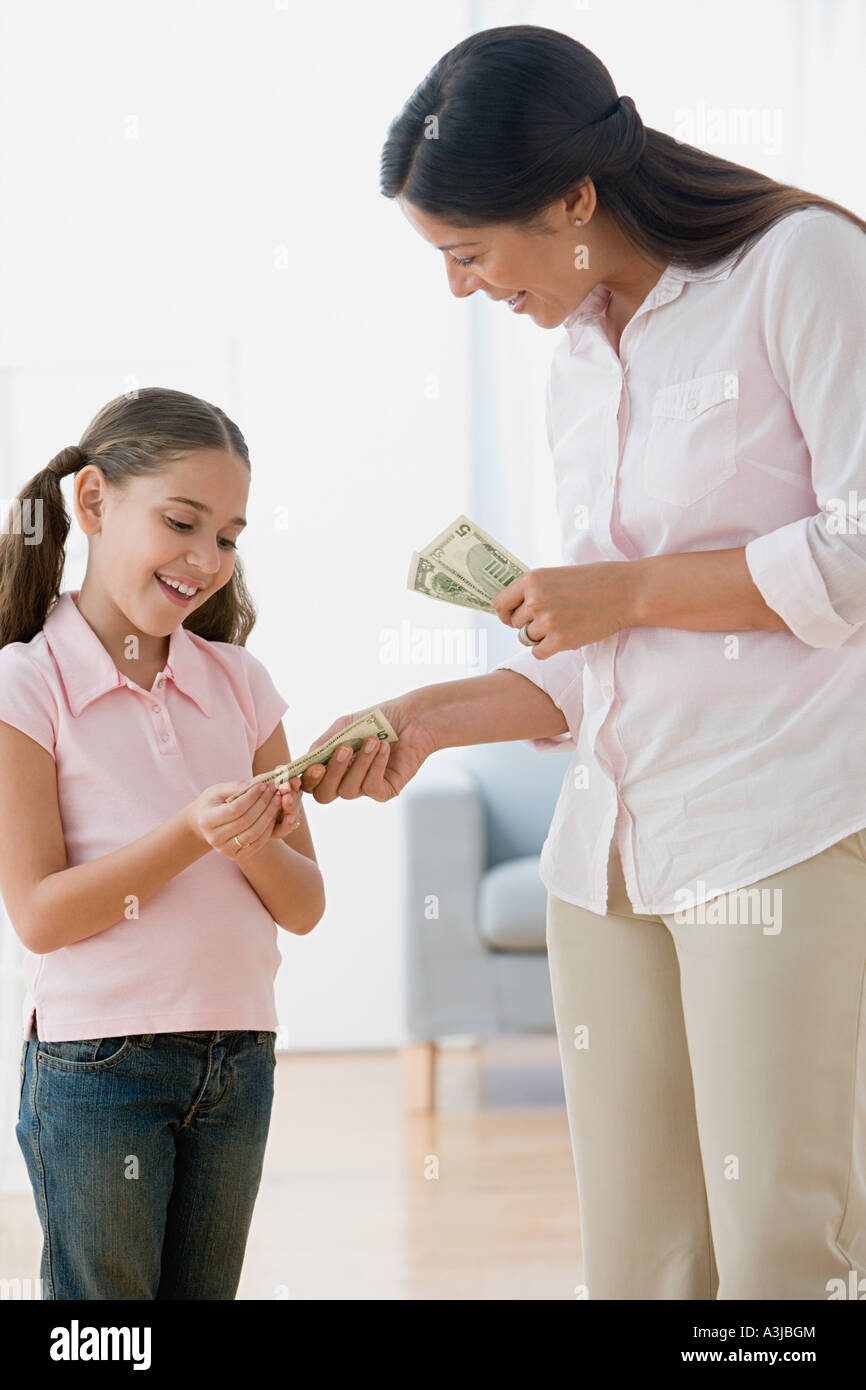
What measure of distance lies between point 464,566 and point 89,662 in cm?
40

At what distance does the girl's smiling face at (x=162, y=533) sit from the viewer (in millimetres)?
1413

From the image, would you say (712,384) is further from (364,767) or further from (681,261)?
(364,767)

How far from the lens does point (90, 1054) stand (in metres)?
1.29

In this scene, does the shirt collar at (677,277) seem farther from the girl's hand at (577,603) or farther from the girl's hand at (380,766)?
the girl's hand at (380,766)

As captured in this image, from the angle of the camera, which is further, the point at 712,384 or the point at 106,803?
the point at 106,803

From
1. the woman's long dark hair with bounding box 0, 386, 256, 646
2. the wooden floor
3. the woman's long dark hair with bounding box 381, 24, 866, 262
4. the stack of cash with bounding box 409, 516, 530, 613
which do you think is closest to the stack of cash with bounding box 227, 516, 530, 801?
the stack of cash with bounding box 409, 516, 530, 613

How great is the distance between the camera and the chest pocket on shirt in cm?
114

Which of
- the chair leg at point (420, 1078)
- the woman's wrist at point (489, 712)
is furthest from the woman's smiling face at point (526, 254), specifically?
the chair leg at point (420, 1078)

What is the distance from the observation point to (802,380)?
109cm

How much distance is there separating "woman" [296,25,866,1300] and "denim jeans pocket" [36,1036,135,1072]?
1.34 ft

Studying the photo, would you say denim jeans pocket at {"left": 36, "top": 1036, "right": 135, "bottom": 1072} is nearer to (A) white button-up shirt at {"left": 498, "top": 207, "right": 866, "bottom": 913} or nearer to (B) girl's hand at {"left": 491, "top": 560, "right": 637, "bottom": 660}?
(A) white button-up shirt at {"left": 498, "top": 207, "right": 866, "bottom": 913}

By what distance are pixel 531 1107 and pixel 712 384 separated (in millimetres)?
2685

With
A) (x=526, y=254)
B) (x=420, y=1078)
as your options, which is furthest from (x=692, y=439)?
(x=420, y=1078)
